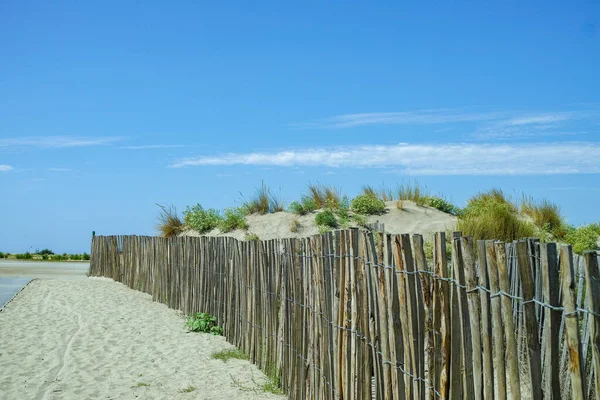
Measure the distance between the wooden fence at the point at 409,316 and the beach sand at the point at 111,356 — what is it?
1.92 ft

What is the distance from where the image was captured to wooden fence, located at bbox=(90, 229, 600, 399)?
279 cm

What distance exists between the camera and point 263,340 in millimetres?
8289

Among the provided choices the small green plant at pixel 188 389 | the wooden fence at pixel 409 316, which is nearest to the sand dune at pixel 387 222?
the wooden fence at pixel 409 316

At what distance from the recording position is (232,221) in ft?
71.7

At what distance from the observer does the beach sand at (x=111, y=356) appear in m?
7.64

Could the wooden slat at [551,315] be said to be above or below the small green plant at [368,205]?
below

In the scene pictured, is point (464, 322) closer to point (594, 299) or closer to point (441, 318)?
point (441, 318)

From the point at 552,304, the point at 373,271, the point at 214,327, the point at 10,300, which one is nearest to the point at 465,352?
the point at 552,304

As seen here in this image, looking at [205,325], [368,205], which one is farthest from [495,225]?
[205,325]

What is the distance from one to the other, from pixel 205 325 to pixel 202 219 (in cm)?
1190

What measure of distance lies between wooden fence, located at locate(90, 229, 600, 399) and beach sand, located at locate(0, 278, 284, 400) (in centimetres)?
59

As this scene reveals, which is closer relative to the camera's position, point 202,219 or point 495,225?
→ point 495,225

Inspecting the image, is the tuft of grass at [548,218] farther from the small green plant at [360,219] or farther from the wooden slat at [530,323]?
the wooden slat at [530,323]

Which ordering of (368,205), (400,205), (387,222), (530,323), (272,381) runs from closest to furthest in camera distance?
(530,323) → (272,381) → (387,222) → (368,205) → (400,205)
